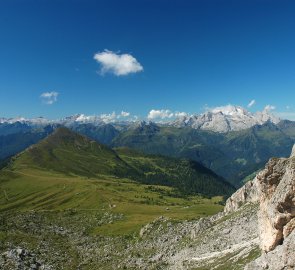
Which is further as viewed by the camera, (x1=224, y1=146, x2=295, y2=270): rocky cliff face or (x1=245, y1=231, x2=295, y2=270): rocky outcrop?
(x1=224, y1=146, x2=295, y2=270): rocky cliff face

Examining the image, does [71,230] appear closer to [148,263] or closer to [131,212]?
[131,212]

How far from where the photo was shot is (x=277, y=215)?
3881cm

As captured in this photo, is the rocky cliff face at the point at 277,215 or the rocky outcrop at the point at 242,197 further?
the rocky outcrop at the point at 242,197

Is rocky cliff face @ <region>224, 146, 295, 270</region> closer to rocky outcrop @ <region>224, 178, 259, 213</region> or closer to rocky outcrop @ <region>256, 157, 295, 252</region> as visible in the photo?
rocky outcrop @ <region>256, 157, 295, 252</region>

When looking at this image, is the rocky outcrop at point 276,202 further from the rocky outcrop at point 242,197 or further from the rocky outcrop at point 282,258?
the rocky outcrop at point 242,197

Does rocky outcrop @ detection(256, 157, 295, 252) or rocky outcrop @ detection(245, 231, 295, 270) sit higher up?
rocky outcrop @ detection(256, 157, 295, 252)

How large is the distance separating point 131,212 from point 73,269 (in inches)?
3471

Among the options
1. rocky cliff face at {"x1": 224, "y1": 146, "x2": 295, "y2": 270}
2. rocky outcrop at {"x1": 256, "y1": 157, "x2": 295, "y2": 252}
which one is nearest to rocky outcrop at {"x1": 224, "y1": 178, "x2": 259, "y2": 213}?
rocky outcrop at {"x1": 256, "y1": 157, "x2": 295, "y2": 252}

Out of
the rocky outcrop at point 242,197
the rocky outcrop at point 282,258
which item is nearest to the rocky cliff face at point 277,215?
the rocky outcrop at point 282,258

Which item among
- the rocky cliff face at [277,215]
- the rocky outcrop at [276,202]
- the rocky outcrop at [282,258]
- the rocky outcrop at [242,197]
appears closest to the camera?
the rocky outcrop at [282,258]

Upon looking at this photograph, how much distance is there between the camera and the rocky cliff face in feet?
115

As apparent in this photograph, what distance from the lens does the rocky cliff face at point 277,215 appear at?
35.2 meters

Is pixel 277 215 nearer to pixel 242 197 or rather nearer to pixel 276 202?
pixel 276 202

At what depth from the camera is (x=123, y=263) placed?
83.9m
